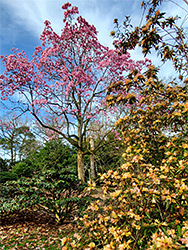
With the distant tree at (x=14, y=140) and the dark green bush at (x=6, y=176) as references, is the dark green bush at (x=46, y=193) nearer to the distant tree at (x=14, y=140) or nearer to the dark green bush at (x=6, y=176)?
the dark green bush at (x=6, y=176)

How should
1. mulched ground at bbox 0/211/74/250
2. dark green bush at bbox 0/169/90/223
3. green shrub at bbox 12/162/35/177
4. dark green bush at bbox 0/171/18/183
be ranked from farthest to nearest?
green shrub at bbox 12/162/35/177, dark green bush at bbox 0/171/18/183, dark green bush at bbox 0/169/90/223, mulched ground at bbox 0/211/74/250

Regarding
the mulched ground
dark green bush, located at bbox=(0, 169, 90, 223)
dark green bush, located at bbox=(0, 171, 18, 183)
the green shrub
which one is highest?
the green shrub

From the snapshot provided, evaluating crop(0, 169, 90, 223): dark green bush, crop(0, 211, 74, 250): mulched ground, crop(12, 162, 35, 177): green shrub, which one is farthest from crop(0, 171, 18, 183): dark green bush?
crop(0, 169, 90, 223): dark green bush

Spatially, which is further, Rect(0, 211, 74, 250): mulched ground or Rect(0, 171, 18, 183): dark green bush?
Rect(0, 171, 18, 183): dark green bush

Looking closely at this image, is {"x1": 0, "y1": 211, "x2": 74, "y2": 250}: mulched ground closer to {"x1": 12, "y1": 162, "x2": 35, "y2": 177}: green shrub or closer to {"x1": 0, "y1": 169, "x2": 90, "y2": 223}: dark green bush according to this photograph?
{"x1": 0, "y1": 169, "x2": 90, "y2": 223}: dark green bush

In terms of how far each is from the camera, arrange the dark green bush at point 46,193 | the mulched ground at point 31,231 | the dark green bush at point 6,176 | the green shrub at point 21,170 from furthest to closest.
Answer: the green shrub at point 21,170 → the dark green bush at point 6,176 → the dark green bush at point 46,193 → the mulched ground at point 31,231

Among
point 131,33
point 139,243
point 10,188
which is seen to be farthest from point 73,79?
point 139,243

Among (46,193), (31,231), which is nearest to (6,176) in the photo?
(31,231)

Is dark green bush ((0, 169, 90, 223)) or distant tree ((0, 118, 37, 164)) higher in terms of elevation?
distant tree ((0, 118, 37, 164))

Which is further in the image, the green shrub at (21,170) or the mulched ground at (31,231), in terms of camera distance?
the green shrub at (21,170)

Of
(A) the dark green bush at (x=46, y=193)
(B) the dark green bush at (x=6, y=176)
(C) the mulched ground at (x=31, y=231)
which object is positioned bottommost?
(C) the mulched ground at (x=31, y=231)

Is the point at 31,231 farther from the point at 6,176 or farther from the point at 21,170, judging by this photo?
the point at 21,170

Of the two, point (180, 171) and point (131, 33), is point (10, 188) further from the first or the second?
point (131, 33)

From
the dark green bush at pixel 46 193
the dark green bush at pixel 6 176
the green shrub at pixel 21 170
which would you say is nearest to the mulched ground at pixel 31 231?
the dark green bush at pixel 46 193
